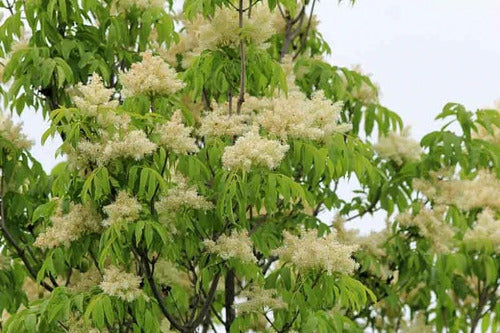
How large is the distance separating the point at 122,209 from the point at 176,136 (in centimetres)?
Answer: 39

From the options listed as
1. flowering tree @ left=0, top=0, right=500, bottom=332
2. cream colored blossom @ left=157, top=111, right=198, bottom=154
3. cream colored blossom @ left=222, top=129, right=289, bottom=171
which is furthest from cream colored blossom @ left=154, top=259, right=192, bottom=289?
cream colored blossom @ left=222, top=129, right=289, bottom=171

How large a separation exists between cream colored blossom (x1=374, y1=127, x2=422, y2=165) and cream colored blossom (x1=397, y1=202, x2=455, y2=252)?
0.37 metres

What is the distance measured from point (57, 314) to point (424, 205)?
238 centimetres

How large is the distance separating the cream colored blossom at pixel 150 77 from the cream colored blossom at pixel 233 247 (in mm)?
698

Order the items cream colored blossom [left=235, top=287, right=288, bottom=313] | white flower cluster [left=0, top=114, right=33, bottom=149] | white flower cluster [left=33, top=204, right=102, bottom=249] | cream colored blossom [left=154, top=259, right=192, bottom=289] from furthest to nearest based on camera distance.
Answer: white flower cluster [left=0, top=114, right=33, bottom=149]
cream colored blossom [left=154, top=259, right=192, bottom=289]
cream colored blossom [left=235, top=287, right=288, bottom=313]
white flower cluster [left=33, top=204, right=102, bottom=249]

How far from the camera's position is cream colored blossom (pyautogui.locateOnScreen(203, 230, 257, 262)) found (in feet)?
14.2

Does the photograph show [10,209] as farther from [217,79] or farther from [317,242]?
[317,242]

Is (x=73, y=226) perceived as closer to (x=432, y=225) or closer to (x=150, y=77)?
(x=150, y=77)

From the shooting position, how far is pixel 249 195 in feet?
13.7

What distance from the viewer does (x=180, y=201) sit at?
429 cm

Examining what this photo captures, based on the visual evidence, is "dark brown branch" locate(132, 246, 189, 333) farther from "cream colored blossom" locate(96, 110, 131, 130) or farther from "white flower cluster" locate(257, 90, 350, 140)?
"white flower cluster" locate(257, 90, 350, 140)

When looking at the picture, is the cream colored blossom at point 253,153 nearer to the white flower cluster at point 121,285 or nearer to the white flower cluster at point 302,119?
the white flower cluster at point 302,119

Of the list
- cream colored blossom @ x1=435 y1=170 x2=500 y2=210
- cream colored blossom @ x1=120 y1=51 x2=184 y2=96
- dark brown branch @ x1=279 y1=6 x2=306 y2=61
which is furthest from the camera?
dark brown branch @ x1=279 y1=6 x2=306 y2=61

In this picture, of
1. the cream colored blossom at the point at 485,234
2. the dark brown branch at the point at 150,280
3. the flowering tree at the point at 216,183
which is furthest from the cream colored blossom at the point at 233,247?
the cream colored blossom at the point at 485,234
